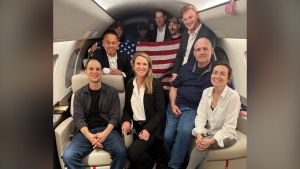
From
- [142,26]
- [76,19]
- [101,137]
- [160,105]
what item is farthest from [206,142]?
[76,19]

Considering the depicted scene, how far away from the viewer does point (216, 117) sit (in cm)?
141

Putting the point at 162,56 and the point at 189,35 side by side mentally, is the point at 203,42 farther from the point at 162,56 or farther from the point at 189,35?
the point at 162,56

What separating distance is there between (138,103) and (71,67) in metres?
0.35

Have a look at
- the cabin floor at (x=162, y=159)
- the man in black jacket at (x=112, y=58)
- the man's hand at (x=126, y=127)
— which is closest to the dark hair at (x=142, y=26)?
the man in black jacket at (x=112, y=58)

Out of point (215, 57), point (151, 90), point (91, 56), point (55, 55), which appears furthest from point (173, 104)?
point (55, 55)

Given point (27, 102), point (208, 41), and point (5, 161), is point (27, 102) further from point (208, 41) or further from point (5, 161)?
point (208, 41)

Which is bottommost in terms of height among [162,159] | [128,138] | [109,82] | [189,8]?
[162,159]

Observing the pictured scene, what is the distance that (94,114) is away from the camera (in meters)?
1.43

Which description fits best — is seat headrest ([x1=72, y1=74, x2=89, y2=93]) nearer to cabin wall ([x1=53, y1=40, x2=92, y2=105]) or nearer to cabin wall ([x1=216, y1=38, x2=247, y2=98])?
cabin wall ([x1=53, y1=40, x2=92, y2=105])

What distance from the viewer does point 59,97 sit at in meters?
1.43

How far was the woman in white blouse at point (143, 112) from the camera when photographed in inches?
55.4

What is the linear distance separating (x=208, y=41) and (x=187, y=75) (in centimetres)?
18

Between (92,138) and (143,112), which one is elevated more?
(143,112)

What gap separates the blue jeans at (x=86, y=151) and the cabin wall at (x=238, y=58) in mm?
597
